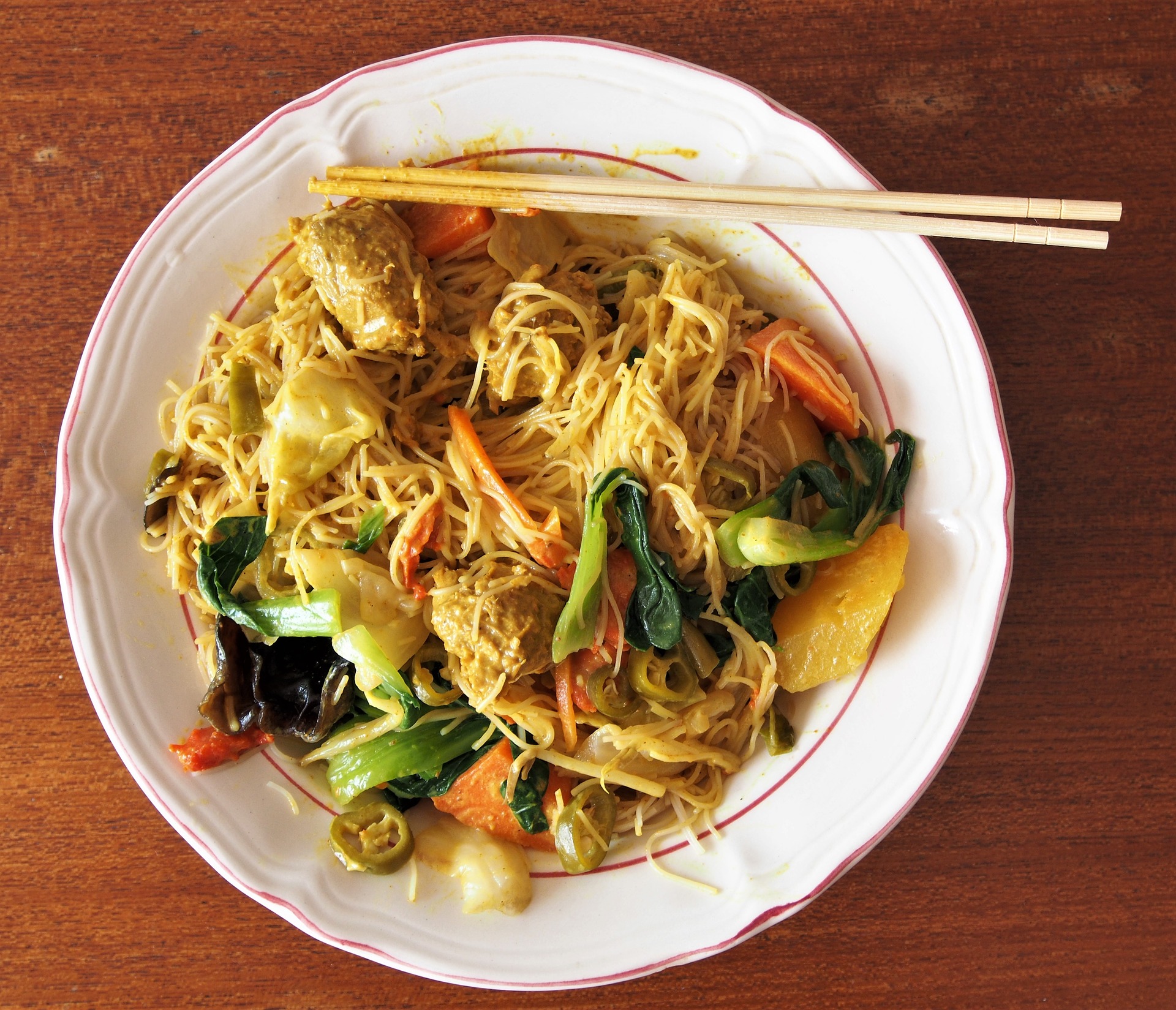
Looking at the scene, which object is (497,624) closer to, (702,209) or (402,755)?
(402,755)

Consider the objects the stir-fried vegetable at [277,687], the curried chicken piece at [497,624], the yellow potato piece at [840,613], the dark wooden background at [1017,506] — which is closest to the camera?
the curried chicken piece at [497,624]

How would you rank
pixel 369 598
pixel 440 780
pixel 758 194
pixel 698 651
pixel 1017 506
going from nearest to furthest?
pixel 758 194 → pixel 369 598 → pixel 698 651 → pixel 440 780 → pixel 1017 506

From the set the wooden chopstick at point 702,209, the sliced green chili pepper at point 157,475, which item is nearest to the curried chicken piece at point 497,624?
the sliced green chili pepper at point 157,475

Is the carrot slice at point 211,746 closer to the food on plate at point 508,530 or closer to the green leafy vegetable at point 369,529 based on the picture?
the food on plate at point 508,530

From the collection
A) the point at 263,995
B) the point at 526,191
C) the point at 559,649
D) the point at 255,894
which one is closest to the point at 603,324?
the point at 526,191

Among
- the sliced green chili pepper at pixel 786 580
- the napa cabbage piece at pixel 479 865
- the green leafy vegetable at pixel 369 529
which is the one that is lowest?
the napa cabbage piece at pixel 479 865

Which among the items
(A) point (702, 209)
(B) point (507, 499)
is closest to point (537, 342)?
(B) point (507, 499)

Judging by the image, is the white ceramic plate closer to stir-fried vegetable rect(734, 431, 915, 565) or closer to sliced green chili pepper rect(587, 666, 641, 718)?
stir-fried vegetable rect(734, 431, 915, 565)
